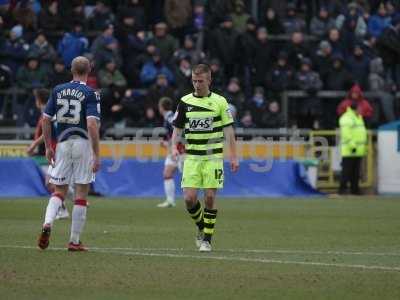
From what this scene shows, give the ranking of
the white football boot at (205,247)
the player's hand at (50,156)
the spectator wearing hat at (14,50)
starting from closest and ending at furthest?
the player's hand at (50,156), the white football boot at (205,247), the spectator wearing hat at (14,50)

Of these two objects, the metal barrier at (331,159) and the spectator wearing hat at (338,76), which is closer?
the metal barrier at (331,159)

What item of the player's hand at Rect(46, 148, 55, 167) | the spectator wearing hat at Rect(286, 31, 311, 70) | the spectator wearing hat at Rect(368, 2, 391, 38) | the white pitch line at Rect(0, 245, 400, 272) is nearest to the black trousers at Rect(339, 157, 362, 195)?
the spectator wearing hat at Rect(286, 31, 311, 70)

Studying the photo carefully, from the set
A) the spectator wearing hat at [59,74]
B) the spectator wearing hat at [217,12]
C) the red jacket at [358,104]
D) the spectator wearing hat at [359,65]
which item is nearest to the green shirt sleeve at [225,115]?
the spectator wearing hat at [59,74]

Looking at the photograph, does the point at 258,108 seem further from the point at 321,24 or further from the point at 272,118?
the point at 321,24

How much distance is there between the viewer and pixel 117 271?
11.8 m

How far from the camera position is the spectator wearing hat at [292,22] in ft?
106

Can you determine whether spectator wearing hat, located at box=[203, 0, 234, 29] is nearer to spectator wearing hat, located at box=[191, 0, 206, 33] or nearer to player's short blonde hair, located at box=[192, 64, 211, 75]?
spectator wearing hat, located at box=[191, 0, 206, 33]

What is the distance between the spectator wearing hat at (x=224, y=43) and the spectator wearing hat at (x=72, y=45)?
129 inches

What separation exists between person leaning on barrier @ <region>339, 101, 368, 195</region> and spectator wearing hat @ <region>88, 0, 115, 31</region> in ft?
21.2

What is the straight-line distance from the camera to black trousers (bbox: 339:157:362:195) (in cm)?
2894

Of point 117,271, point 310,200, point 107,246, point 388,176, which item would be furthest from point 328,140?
point 117,271

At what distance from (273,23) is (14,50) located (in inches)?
276

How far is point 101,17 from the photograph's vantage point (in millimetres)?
31016

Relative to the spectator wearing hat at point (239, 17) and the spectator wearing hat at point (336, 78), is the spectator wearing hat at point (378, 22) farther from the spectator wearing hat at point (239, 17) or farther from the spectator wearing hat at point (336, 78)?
the spectator wearing hat at point (239, 17)
